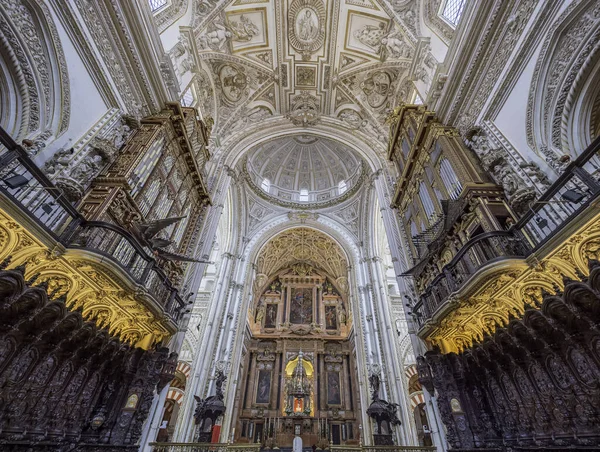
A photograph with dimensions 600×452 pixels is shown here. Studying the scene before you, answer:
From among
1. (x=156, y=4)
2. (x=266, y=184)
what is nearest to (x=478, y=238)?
(x=156, y=4)

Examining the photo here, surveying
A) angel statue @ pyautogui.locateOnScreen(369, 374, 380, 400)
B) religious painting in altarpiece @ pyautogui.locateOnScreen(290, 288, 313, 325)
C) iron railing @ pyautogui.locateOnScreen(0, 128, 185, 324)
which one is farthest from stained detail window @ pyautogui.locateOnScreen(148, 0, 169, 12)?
religious painting in altarpiece @ pyautogui.locateOnScreen(290, 288, 313, 325)

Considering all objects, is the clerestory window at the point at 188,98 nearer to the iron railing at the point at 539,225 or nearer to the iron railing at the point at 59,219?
the iron railing at the point at 59,219

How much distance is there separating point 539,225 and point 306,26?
57.5 feet

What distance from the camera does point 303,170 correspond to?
27.1 m

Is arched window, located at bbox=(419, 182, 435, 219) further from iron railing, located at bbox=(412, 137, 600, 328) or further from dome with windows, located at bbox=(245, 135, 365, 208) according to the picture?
dome with windows, located at bbox=(245, 135, 365, 208)

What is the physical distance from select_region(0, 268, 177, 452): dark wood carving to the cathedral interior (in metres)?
0.05

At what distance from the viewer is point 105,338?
24.6 ft

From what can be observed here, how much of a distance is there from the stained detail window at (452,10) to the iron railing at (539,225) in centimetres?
905

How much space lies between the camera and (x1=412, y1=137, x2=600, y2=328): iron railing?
495 cm

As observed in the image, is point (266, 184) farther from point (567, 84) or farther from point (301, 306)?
point (567, 84)

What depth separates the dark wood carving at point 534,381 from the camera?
5086mm

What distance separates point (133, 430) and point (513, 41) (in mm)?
15808

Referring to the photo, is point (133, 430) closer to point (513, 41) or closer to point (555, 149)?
point (555, 149)

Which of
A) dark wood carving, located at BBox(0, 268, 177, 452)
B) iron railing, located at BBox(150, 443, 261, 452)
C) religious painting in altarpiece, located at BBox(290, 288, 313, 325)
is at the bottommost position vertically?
iron railing, located at BBox(150, 443, 261, 452)
